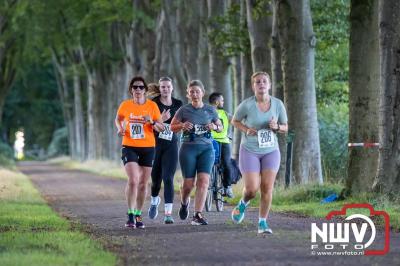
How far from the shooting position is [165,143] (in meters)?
15.8

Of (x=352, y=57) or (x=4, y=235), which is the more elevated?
(x=352, y=57)

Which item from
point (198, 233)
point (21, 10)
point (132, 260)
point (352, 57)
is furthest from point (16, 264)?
point (21, 10)

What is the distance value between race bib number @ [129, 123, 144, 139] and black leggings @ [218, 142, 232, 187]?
4228 millimetres

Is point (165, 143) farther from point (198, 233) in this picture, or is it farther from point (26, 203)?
point (26, 203)

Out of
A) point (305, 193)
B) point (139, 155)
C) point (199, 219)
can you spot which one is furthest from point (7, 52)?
point (199, 219)

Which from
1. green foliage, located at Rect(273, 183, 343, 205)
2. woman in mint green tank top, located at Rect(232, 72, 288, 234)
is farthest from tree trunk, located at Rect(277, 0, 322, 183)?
woman in mint green tank top, located at Rect(232, 72, 288, 234)

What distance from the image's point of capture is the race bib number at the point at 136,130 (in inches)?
587

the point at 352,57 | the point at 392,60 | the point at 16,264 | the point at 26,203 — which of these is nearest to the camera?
the point at 16,264

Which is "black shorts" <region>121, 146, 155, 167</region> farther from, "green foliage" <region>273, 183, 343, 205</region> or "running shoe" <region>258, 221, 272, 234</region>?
"green foliage" <region>273, 183, 343, 205</region>

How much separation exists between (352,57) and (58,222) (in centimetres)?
627

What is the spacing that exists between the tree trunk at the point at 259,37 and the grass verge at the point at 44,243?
28.1ft

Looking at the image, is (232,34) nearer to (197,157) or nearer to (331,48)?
(331,48)

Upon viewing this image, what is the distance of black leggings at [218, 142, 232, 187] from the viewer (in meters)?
19.0

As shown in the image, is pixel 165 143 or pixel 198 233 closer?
pixel 198 233
